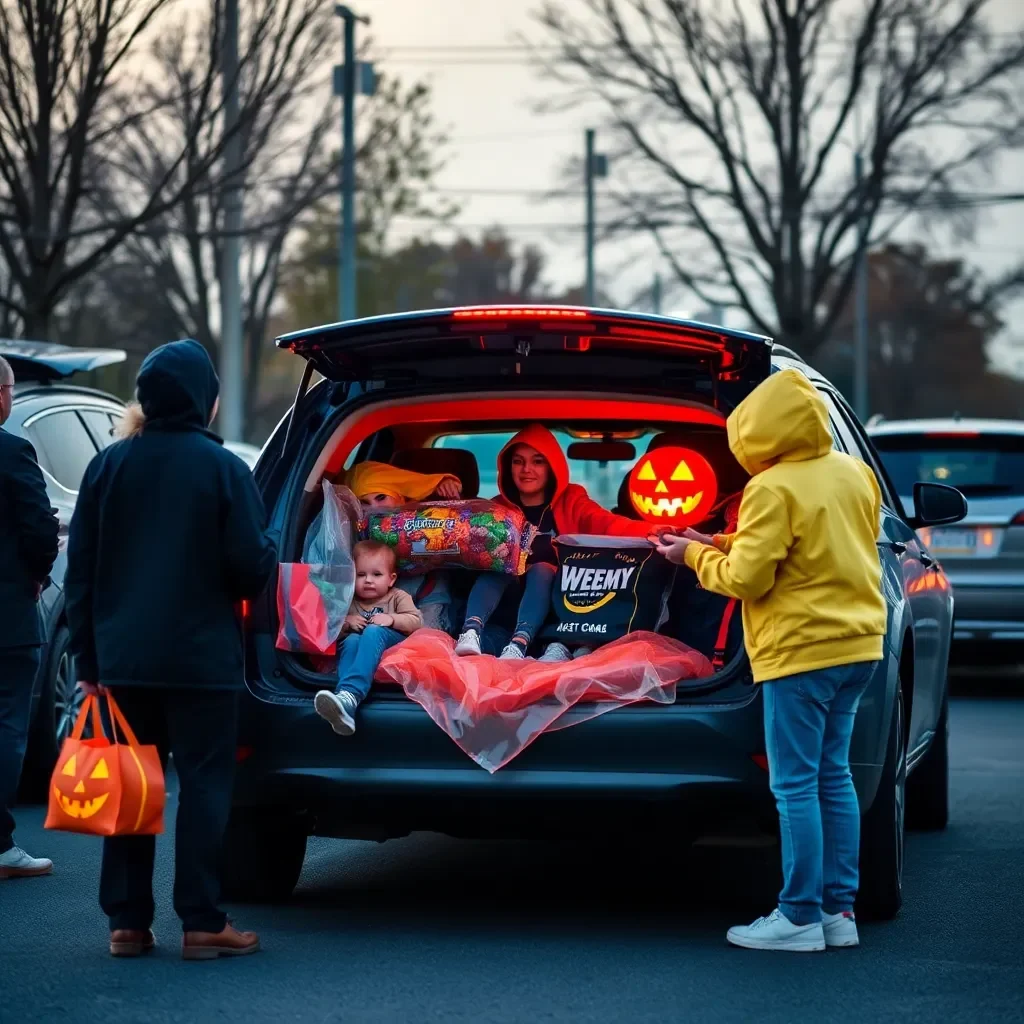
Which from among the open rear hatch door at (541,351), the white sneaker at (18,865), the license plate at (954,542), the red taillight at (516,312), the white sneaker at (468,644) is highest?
the red taillight at (516,312)

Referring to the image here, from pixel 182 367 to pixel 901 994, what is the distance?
8.47 feet

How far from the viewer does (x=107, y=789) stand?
5535 mm

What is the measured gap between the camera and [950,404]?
2886 inches

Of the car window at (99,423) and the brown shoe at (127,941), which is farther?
the car window at (99,423)

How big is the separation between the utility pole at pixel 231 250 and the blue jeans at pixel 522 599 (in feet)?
39.5

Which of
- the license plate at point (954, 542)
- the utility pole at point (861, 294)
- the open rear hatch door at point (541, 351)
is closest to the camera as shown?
the open rear hatch door at point (541, 351)

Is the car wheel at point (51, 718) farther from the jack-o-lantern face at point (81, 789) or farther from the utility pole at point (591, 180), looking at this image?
the utility pole at point (591, 180)

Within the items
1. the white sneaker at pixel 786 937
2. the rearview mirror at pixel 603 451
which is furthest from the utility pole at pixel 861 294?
the white sneaker at pixel 786 937

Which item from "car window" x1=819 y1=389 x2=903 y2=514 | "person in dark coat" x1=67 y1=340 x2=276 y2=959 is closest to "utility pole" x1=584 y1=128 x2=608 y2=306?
"car window" x1=819 y1=389 x2=903 y2=514

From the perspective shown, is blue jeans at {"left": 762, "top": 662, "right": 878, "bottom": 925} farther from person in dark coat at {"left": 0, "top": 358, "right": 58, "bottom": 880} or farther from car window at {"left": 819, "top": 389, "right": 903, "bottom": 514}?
person in dark coat at {"left": 0, "top": 358, "right": 58, "bottom": 880}

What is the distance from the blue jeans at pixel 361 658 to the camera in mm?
6023

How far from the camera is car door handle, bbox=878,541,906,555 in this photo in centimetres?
675

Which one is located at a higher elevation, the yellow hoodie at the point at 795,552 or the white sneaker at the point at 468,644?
the yellow hoodie at the point at 795,552

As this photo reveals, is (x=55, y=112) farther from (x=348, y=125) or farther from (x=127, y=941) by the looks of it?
(x=127, y=941)
